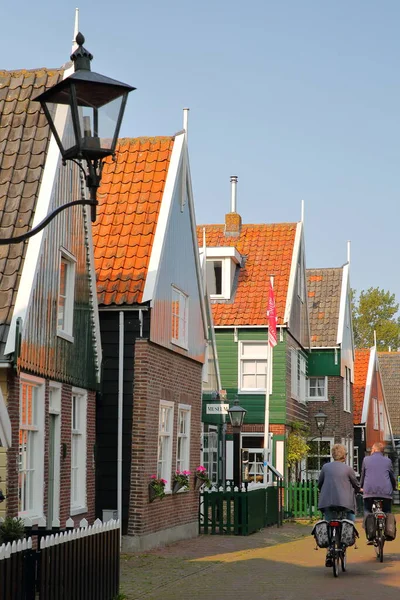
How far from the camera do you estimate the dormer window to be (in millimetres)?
34625

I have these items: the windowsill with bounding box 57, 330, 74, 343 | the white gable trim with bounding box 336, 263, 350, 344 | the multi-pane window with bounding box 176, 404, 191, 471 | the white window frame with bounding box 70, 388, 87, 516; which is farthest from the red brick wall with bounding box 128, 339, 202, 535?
the white gable trim with bounding box 336, 263, 350, 344

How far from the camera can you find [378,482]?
17703 mm

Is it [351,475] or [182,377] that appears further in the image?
[182,377]

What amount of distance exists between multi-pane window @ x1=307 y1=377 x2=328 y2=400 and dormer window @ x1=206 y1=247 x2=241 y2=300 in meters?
6.99

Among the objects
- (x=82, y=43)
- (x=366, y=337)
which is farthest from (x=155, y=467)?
(x=366, y=337)

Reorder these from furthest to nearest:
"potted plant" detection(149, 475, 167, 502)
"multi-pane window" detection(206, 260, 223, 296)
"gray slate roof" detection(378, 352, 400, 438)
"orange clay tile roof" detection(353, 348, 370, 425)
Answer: "gray slate roof" detection(378, 352, 400, 438) < "orange clay tile roof" detection(353, 348, 370, 425) < "multi-pane window" detection(206, 260, 223, 296) < "potted plant" detection(149, 475, 167, 502)

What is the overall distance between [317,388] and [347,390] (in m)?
3.06

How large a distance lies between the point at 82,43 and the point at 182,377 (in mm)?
14727

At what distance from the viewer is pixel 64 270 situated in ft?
59.2

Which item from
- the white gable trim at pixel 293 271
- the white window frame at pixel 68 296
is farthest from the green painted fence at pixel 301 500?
the white window frame at pixel 68 296

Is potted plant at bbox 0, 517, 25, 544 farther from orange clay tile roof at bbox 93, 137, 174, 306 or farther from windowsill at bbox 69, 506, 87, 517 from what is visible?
orange clay tile roof at bbox 93, 137, 174, 306

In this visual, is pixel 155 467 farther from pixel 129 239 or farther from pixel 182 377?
pixel 129 239

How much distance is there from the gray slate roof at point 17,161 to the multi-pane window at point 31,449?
1543 mm

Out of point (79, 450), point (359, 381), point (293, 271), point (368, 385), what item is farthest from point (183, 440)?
point (359, 381)
